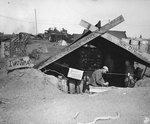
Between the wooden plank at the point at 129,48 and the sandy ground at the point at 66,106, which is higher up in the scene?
the wooden plank at the point at 129,48

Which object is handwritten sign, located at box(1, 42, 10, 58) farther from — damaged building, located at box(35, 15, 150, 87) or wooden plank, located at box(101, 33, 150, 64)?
wooden plank, located at box(101, 33, 150, 64)

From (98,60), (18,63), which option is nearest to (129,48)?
(98,60)

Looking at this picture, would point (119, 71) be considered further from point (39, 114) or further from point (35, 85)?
point (39, 114)

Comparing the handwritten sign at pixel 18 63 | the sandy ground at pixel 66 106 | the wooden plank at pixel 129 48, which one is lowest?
the sandy ground at pixel 66 106

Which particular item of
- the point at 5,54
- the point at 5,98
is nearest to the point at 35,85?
the point at 5,98

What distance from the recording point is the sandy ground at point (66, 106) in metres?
4.04

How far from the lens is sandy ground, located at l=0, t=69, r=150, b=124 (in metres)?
4.04

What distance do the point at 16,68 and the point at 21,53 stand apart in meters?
8.49

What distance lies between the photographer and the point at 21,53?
610 inches

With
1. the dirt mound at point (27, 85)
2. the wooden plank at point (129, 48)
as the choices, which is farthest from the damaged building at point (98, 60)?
the dirt mound at point (27, 85)

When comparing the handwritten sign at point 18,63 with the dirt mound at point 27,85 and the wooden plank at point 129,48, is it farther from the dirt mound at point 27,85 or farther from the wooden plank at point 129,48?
the wooden plank at point 129,48

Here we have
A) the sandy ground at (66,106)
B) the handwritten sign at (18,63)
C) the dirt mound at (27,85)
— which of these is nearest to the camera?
the sandy ground at (66,106)

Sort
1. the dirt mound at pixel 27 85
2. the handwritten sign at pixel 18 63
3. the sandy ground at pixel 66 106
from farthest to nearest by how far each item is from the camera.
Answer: the handwritten sign at pixel 18 63 → the dirt mound at pixel 27 85 → the sandy ground at pixel 66 106

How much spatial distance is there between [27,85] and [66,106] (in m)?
2.34
